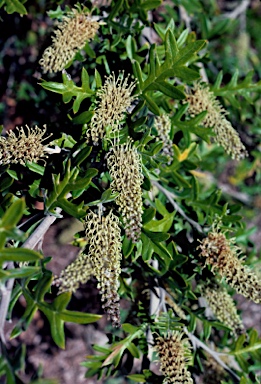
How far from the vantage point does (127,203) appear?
2.85ft

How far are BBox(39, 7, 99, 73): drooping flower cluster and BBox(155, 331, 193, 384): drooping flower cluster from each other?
68cm

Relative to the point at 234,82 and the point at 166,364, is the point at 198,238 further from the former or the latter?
the point at 234,82

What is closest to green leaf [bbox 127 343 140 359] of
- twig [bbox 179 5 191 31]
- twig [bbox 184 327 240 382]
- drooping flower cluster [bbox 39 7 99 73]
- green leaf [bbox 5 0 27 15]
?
twig [bbox 184 327 240 382]

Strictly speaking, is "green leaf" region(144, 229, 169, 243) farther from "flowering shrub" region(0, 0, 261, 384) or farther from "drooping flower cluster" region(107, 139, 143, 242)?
"drooping flower cluster" region(107, 139, 143, 242)

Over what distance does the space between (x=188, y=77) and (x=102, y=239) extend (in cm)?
38

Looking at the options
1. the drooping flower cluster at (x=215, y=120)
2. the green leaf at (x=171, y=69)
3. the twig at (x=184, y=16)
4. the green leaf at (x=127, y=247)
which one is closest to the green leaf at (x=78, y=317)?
the green leaf at (x=127, y=247)

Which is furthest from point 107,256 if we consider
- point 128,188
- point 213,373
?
point 213,373

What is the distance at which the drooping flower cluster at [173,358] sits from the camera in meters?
0.98

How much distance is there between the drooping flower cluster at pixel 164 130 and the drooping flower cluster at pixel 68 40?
0.26 meters

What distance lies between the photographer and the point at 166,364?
3.30 ft

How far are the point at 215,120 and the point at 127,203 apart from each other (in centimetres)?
46

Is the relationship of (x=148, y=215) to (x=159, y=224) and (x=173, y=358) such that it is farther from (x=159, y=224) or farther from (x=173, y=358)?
(x=173, y=358)

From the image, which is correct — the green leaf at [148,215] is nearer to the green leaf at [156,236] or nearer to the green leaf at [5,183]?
the green leaf at [156,236]

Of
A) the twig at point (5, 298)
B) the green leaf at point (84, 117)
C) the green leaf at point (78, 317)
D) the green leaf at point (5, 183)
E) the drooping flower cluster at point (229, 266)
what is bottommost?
the drooping flower cluster at point (229, 266)
